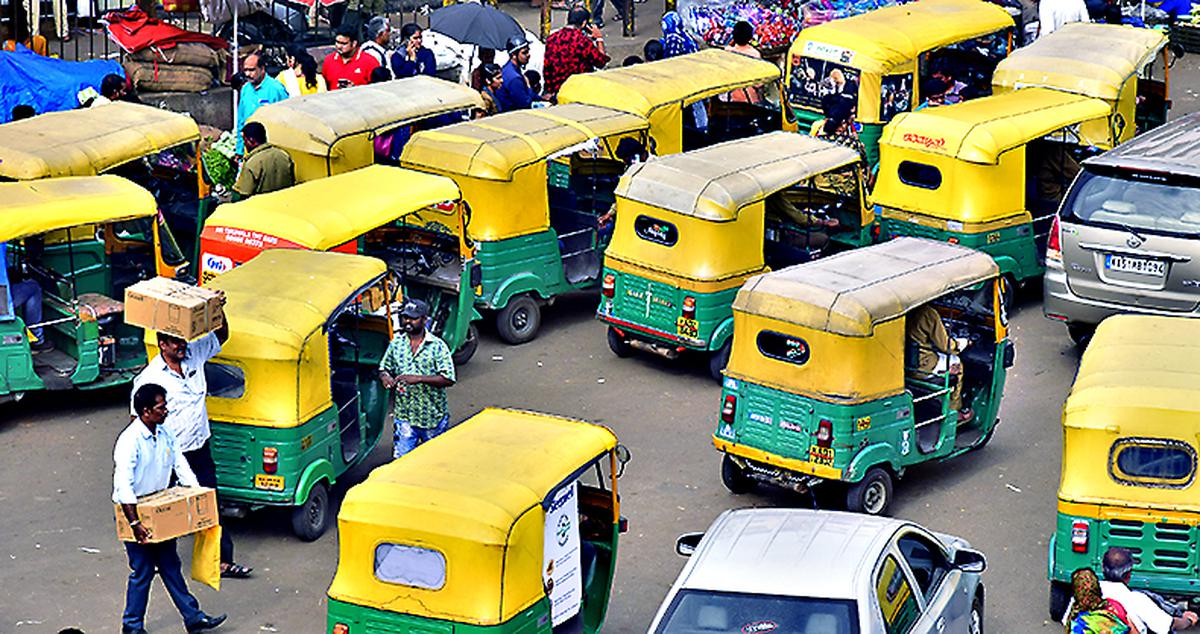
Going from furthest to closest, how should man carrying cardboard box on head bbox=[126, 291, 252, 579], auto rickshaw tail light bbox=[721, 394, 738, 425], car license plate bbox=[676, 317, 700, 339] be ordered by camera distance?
1. car license plate bbox=[676, 317, 700, 339]
2. auto rickshaw tail light bbox=[721, 394, 738, 425]
3. man carrying cardboard box on head bbox=[126, 291, 252, 579]

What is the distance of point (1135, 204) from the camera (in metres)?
16.2

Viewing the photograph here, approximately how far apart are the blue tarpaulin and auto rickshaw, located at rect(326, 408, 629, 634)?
1084cm

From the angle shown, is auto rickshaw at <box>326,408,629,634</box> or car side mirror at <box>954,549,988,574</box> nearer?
auto rickshaw at <box>326,408,629,634</box>

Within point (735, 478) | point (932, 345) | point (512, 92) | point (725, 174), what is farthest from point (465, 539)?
point (512, 92)

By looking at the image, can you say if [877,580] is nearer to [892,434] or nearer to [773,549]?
[773,549]

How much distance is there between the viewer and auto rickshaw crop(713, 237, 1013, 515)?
1349 cm

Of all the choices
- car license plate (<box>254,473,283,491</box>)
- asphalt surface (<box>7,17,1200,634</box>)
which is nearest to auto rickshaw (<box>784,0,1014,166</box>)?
asphalt surface (<box>7,17,1200,634</box>)

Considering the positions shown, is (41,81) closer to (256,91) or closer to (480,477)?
(256,91)

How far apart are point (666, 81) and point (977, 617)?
9.03 meters

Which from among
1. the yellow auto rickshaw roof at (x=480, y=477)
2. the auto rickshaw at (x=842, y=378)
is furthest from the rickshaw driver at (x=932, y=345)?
the yellow auto rickshaw roof at (x=480, y=477)

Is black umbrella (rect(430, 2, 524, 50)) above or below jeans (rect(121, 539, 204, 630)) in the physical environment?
above

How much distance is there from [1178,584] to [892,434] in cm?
256

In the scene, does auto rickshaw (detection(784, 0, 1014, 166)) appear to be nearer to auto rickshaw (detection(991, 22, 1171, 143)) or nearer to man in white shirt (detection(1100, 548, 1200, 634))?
auto rickshaw (detection(991, 22, 1171, 143))

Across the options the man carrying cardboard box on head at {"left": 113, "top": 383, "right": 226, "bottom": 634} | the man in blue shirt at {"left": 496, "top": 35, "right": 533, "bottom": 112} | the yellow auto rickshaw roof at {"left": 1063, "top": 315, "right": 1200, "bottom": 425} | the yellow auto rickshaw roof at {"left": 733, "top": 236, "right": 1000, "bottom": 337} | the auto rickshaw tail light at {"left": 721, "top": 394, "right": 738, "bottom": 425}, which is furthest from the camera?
the man in blue shirt at {"left": 496, "top": 35, "right": 533, "bottom": 112}
